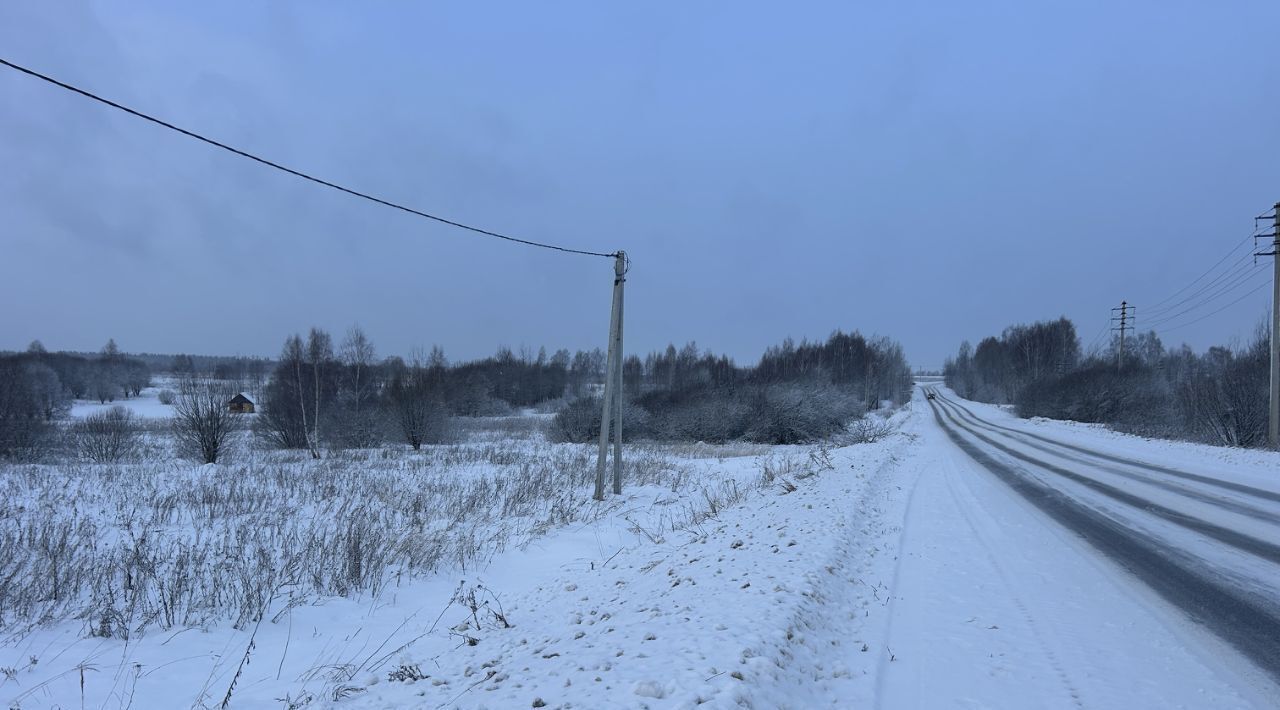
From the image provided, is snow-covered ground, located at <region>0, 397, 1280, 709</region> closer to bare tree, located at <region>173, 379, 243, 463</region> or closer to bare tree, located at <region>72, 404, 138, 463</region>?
bare tree, located at <region>173, 379, 243, 463</region>

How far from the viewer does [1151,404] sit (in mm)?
32656

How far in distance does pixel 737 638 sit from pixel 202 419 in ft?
87.5

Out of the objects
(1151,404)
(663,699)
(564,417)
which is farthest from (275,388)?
(1151,404)

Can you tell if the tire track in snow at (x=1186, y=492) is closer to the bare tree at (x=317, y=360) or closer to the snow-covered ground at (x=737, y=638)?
the snow-covered ground at (x=737, y=638)

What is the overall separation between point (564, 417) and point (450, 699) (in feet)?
105

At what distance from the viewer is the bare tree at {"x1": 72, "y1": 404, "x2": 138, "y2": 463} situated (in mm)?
23203

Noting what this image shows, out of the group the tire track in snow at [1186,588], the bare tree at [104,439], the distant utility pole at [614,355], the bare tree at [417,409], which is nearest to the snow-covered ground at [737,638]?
the tire track in snow at [1186,588]

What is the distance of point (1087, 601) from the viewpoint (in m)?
5.02

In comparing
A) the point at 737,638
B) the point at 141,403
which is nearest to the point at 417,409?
the point at 737,638

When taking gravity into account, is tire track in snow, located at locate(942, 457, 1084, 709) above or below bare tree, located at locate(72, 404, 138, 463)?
above

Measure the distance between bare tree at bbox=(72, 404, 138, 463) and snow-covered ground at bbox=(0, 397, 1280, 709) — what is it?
79.9 feet

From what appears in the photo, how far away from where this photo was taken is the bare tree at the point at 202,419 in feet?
75.4

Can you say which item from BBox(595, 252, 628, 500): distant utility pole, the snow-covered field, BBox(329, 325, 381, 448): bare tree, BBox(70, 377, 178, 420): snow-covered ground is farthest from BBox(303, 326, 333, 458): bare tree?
BBox(70, 377, 178, 420): snow-covered ground

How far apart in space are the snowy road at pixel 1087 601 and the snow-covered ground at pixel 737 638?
0.08ft
